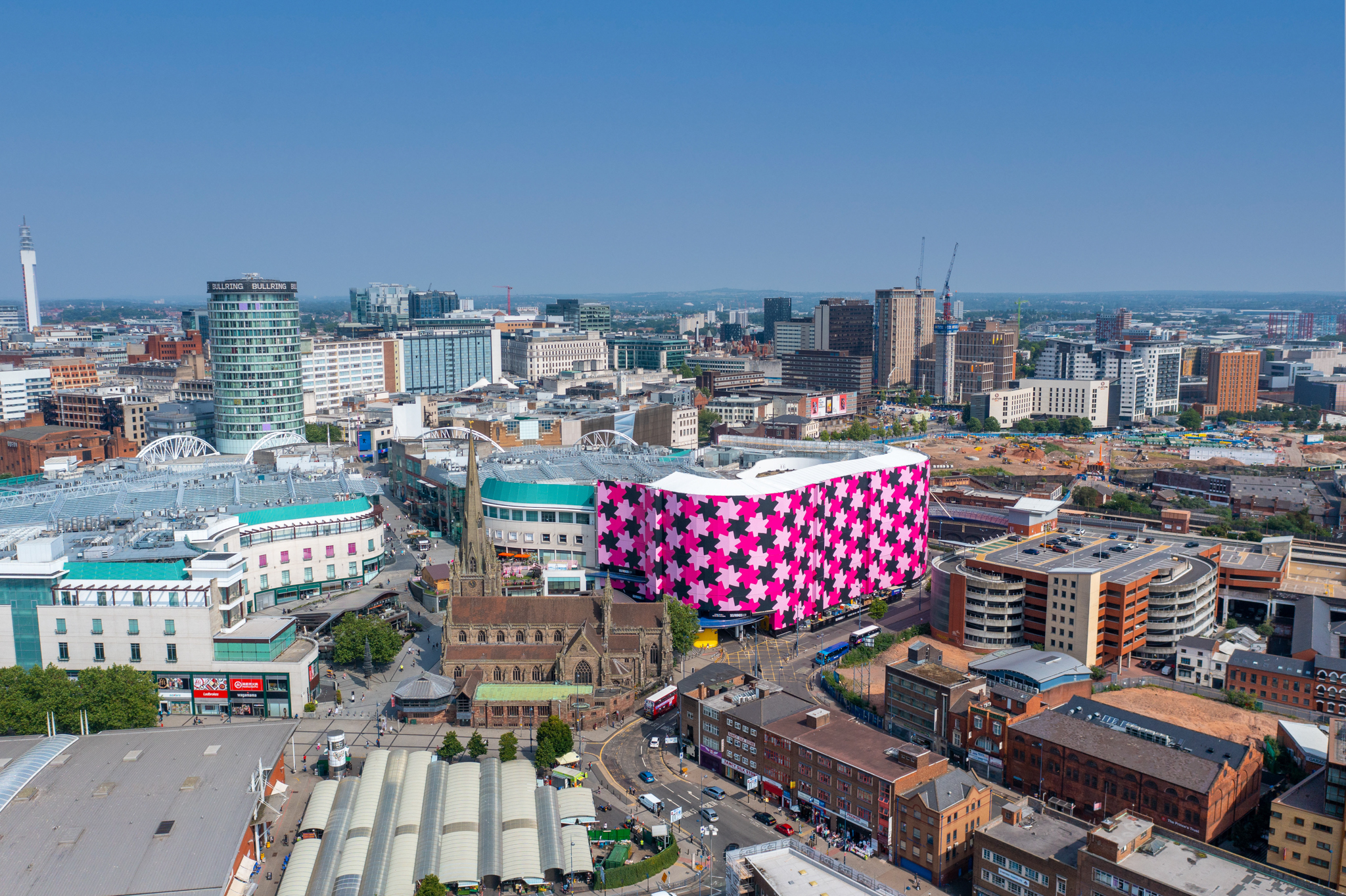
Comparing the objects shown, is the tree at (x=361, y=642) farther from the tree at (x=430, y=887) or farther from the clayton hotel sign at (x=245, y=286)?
the clayton hotel sign at (x=245, y=286)

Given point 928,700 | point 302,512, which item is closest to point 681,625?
point 928,700

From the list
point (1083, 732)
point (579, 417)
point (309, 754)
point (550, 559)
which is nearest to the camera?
point (1083, 732)

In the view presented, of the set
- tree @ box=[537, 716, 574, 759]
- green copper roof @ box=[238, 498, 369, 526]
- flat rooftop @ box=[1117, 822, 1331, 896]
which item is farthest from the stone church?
flat rooftop @ box=[1117, 822, 1331, 896]

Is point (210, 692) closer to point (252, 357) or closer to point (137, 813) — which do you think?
point (137, 813)

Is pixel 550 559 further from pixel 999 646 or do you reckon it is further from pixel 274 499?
pixel 999 646

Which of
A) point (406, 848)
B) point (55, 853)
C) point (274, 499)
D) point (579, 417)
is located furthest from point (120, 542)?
point (579, 417)
